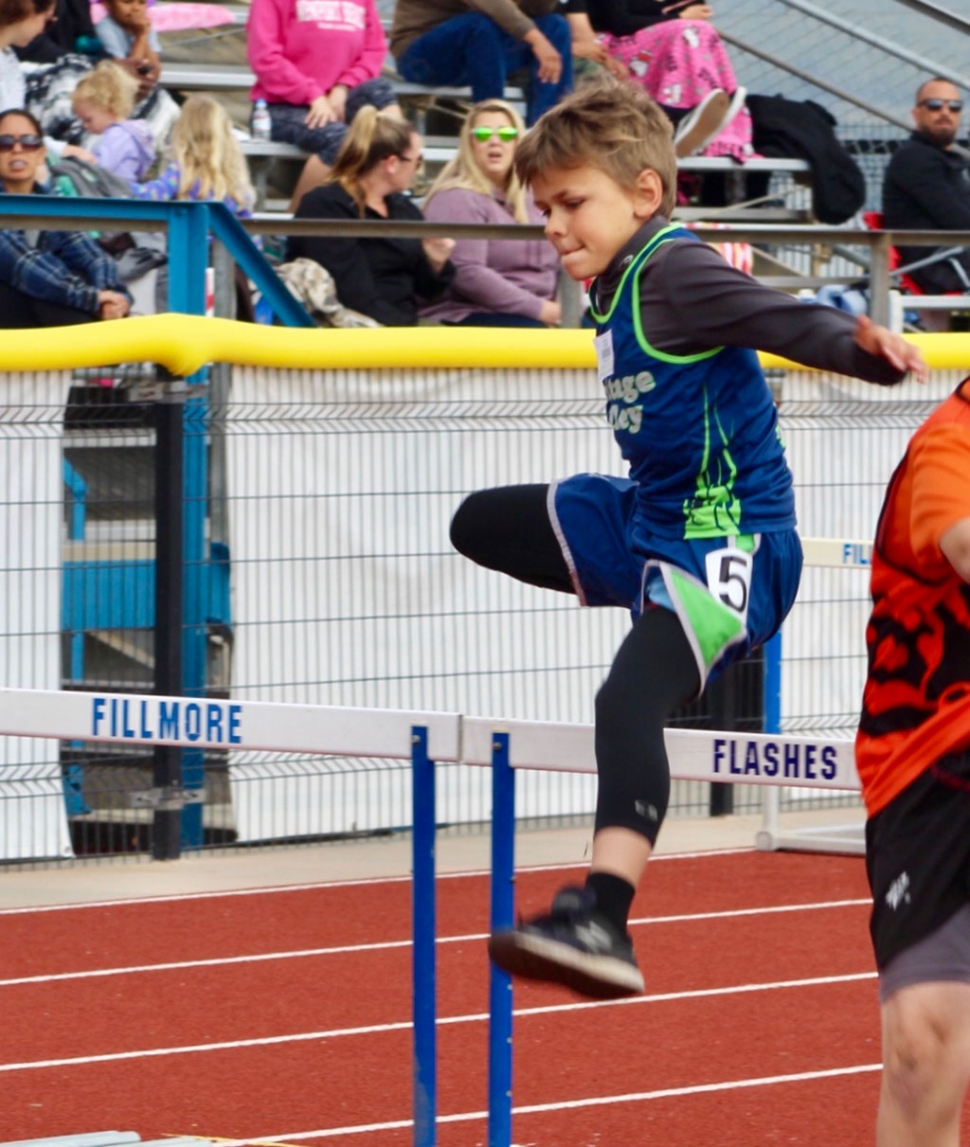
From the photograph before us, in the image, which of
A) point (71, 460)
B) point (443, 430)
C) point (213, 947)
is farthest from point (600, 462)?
point (213, 947)

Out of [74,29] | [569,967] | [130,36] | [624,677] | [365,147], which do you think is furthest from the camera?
[74,29]

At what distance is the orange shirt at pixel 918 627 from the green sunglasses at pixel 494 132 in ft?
20.8

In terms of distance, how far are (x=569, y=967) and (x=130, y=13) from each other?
8569 mm

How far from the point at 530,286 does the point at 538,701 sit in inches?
80.3

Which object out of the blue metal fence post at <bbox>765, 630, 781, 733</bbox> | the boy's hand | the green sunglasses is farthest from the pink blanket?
the boy's hand

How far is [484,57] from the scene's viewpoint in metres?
11.3

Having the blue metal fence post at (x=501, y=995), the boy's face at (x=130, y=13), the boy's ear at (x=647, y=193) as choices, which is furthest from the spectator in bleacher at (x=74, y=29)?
the blue metal fence post at (x=501, y=995)

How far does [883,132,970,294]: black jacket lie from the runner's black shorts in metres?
8.97

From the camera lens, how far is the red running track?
4586mm

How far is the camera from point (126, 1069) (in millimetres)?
4988

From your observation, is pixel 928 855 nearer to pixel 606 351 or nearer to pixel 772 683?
pixel 606 351

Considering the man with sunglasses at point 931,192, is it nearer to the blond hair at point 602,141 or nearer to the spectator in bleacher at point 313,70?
the spectator in bleacher at point 313,70

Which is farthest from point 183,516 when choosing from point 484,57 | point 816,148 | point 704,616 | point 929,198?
point 816,148

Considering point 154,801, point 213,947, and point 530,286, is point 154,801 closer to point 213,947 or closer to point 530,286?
point 213,947
